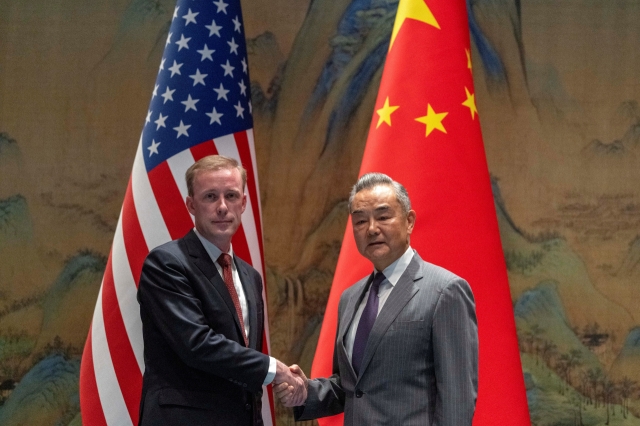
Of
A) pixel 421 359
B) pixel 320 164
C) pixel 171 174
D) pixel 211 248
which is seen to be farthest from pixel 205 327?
pixel 320 164

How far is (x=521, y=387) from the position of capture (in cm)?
306

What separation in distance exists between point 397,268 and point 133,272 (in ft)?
5.07

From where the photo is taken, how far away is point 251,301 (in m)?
2.55

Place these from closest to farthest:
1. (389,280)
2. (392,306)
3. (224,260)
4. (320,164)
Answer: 1. (392,306)
2. (389,280)
3. (224,260)
4. (320,164)

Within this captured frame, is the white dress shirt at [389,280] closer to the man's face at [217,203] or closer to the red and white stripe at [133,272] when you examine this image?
the man's face at [217,203]

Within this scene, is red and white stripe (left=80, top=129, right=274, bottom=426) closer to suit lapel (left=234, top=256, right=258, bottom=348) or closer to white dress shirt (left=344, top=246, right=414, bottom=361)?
suit lapel (left=234, top=256, right=258, bottom=348)

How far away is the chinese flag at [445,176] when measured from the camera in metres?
3.07

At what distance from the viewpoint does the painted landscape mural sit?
416 centimetres

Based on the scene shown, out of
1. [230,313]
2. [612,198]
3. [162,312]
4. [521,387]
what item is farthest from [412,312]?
[612,198]

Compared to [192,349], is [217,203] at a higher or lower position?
higher

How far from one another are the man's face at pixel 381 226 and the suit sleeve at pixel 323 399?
0.34 m

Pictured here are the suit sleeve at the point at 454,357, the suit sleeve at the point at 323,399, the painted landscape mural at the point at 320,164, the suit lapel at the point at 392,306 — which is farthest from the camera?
the painted landscape mural at the point at 320,164

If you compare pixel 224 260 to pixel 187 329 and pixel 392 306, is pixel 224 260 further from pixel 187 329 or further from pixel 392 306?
pixel 392 306

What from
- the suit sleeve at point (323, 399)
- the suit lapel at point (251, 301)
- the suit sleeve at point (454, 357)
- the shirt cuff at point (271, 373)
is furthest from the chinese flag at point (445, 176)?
the suit sleeve at point (454, 357)
